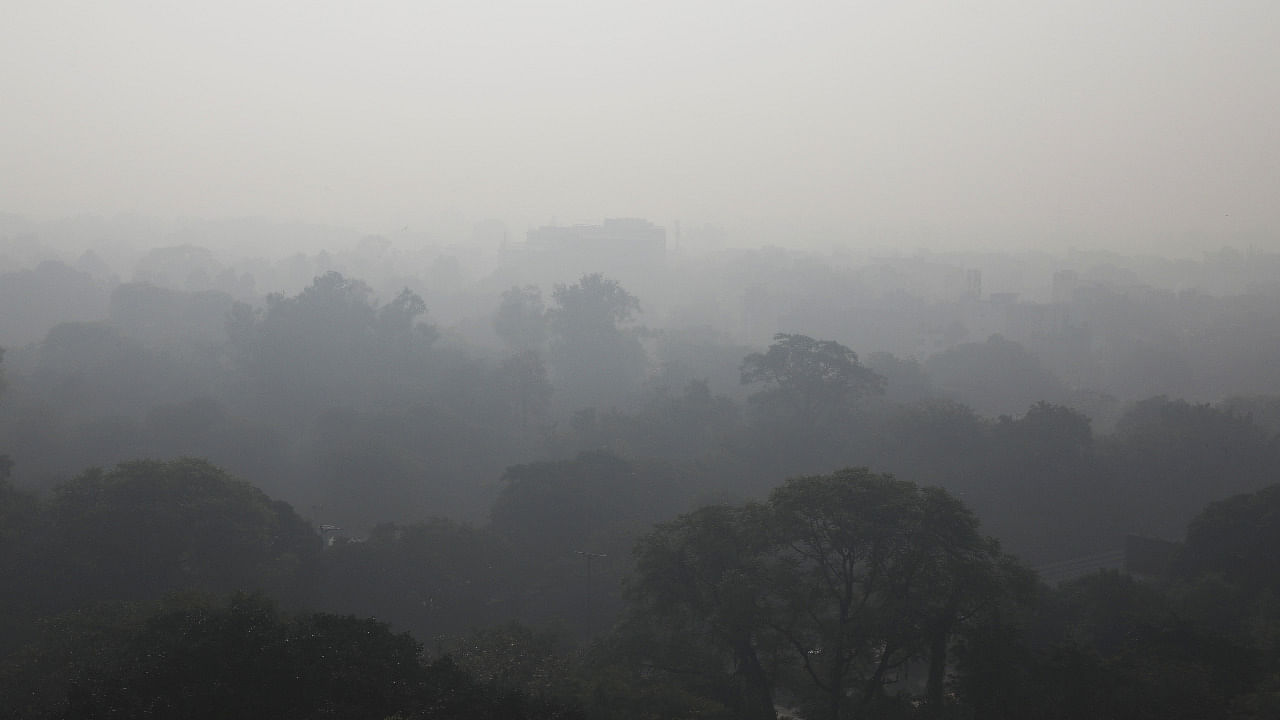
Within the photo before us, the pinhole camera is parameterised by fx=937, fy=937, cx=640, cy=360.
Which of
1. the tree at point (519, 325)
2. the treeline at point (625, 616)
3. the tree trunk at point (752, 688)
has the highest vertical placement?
the tree at point (519, 325)

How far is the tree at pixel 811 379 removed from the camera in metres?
36.1

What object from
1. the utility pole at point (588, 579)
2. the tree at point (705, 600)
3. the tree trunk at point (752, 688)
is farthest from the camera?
the utility pole at point (588, 579)

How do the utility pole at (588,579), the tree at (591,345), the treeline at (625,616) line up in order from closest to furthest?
the treeline at (625,616)
the utility pole at (588,579)
the tree at (591,345)

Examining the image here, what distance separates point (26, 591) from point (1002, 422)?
98.8ft

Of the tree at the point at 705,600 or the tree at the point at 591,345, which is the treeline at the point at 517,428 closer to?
the tree at the point at 591,345

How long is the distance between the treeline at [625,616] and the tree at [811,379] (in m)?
13.1

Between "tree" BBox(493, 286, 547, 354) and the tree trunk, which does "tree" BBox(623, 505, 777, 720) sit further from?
"tree" BBox(493, 286, 547, 354)

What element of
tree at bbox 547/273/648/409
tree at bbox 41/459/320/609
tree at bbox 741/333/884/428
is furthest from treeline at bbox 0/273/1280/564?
tree at bbox 41/459/320/609

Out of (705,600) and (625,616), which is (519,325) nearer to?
(625,616)

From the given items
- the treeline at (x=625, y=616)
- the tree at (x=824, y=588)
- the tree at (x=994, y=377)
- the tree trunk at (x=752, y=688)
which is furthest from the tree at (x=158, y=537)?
the tree at (x=994, y=377)

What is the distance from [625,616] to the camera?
62.4 ft

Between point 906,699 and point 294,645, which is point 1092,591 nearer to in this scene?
point 906,699

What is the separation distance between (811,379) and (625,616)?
18.8 m

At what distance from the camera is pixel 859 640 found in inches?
652
